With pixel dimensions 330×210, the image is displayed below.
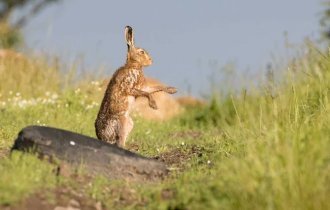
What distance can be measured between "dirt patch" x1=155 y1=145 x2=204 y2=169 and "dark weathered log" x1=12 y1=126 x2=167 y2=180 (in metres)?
1.39

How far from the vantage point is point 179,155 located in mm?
11117

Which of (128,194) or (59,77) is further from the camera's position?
(59,77)

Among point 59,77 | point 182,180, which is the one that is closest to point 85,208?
point 182,180

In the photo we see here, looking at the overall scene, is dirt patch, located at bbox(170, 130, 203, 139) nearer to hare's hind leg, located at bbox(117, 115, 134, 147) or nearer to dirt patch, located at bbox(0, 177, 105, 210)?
hare's hind leg, located at bbox(117, 115, 134, 147)

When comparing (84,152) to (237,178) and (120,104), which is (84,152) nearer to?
(120,104)

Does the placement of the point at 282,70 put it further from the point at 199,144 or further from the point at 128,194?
the point at 128,194

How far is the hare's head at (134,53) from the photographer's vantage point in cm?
1077

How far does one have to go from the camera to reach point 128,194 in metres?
8.18

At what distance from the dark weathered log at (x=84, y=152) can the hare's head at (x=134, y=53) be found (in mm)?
2171

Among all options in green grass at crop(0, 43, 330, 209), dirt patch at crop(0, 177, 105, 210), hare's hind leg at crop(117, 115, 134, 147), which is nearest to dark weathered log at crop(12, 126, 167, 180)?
green grass at crop(0, 43, 330, 209)

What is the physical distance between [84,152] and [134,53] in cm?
251

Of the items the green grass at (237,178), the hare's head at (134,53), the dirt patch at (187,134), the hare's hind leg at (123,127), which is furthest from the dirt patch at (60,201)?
the dirt patch at (187,134)

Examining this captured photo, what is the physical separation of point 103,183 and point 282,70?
21.4 ft

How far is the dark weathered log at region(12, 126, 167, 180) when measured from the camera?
862cm
